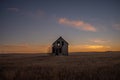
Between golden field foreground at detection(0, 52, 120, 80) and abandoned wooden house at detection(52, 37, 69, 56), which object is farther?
abandoned wooden house at detection(52, 37, 69, 56)

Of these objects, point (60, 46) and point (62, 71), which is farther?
point (60, 46)

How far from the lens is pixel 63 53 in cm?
5122

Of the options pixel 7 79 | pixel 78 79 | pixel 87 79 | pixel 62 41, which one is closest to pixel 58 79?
pixel 78 79

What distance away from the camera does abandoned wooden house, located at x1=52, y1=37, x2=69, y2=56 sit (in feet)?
168

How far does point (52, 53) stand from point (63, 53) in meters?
3.96

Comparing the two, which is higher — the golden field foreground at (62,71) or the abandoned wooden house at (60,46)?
the abandoned wooden house at (60,46)

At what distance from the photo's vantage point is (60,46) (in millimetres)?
51156

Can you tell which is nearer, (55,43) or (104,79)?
(104,79)

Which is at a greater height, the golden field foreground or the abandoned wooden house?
the abandoned wooden house

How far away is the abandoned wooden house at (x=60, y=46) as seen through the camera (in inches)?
2014

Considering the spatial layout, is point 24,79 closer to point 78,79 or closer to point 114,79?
point 78,79

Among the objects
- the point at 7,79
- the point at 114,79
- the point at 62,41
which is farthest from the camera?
the point at 62,41

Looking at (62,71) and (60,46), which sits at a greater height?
(60,46)

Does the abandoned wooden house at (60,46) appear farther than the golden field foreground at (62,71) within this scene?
Yes
